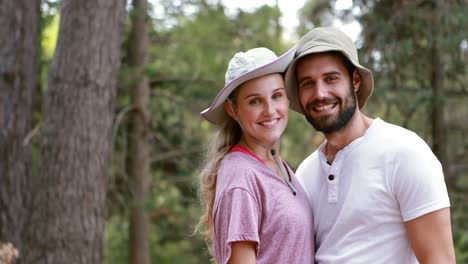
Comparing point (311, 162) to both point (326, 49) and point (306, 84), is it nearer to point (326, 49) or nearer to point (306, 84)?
point (306, 84)

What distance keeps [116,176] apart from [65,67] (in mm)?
5074

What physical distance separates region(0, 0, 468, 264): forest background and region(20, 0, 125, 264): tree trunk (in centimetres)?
1

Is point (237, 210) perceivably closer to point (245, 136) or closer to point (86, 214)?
point (245, 136)

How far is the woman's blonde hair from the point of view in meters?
3.10

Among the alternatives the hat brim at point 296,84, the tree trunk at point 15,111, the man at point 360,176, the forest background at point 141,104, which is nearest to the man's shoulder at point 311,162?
the man at point 360,176

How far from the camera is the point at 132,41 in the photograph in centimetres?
1178

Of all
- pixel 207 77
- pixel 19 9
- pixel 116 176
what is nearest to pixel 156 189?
pixel 116 176

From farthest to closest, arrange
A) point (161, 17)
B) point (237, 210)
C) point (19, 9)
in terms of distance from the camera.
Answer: point (161, 17) → point (19, 9) → point (237, 210)

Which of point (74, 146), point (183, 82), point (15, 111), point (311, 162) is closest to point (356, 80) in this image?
point (311, 162)

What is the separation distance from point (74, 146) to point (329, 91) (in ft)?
11.8

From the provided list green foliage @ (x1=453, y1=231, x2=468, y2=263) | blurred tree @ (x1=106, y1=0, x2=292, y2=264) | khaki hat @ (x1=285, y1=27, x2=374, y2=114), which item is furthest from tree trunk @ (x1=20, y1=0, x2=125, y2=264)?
green foliage @ (x1=453, y1=231, x2=468, y2=263)

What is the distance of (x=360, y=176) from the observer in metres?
2.98

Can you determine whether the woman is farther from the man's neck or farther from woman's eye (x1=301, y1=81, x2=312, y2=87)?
the man's neck

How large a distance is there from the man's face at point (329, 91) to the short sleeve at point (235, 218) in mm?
587
